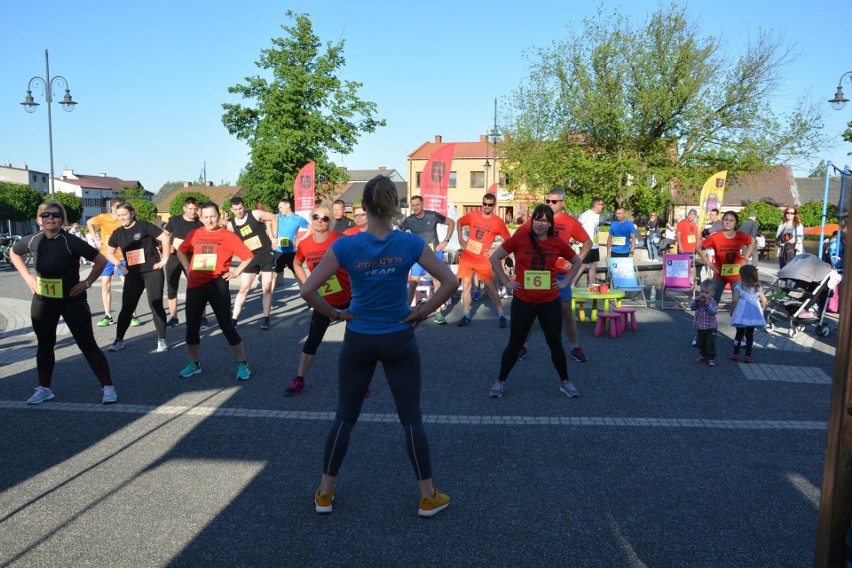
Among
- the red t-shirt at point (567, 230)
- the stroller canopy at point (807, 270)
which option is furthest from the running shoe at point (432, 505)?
the stroller canopy at point (807, 270)

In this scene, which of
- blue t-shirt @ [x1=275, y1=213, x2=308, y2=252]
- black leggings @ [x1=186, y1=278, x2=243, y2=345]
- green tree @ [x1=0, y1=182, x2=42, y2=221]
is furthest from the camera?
green tree @ [x1=0, y1=182, x2=42, y2=221]

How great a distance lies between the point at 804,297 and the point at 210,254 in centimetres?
874

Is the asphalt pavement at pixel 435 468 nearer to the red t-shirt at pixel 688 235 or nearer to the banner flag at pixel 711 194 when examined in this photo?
the red t-shirt at pixel 688 235

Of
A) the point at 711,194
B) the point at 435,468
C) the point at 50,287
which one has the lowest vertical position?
the point at 435,468

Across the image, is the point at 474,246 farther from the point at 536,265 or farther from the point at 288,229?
the point at 536,265

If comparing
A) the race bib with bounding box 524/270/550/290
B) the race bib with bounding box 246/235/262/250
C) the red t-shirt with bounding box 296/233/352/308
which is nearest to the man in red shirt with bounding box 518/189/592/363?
the race bib with bounding box 524/270/550/290

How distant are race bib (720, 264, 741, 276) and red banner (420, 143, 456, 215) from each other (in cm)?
692

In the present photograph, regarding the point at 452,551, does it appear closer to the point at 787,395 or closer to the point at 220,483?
the point at 220,483

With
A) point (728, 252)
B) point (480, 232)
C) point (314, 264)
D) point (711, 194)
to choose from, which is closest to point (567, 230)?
point (480, 232)

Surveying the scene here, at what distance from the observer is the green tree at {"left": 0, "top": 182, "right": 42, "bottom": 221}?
203 ft

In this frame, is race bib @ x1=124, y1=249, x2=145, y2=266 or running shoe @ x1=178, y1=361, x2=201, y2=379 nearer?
running shoe @ x1=178, y1=361, x2=201, y2=379

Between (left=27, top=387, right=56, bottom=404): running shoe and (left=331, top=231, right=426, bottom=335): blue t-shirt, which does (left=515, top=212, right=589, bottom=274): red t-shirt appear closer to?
(left=331, top=231, right=426, bottom=335): blue t-shirt

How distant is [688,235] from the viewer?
48.1ft

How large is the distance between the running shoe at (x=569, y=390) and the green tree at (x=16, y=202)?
→ 69211 millimetres
